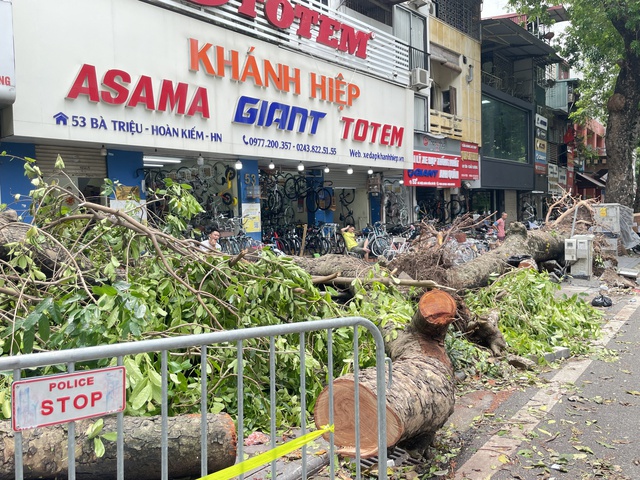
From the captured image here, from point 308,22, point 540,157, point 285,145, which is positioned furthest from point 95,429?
point 540,157

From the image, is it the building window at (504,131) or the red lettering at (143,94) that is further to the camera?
the building window at (504,131)

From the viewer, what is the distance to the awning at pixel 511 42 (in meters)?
23.5

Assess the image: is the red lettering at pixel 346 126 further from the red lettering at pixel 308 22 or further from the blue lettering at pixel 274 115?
the red lettering at pixel 308 22

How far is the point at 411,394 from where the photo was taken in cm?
346

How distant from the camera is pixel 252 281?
4.47m

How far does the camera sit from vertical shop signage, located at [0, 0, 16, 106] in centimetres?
793

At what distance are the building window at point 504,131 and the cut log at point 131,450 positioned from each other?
23208 millimetres

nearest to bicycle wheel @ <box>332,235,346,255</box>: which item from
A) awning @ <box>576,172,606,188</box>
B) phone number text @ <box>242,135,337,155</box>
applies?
phone number text @ <box>242,135,337,155</box>

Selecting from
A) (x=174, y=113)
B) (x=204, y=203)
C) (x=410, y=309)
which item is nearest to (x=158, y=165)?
(x=204, y=203)

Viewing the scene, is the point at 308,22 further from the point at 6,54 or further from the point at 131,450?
the point at 131,450

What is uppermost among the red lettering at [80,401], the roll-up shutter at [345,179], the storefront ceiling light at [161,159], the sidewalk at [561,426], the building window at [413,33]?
→ the building window at [413,33]

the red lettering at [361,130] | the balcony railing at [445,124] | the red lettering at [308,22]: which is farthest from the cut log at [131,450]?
the balcony railing at [445,124]

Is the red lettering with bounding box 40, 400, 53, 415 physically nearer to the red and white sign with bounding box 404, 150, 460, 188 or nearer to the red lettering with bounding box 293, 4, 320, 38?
the red lettering with bounding box 293, 4, 320, 38

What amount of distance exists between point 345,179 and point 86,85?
33.6 ft
